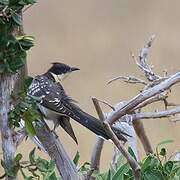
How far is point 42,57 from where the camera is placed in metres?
3.74

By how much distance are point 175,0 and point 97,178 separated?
9.54 ft

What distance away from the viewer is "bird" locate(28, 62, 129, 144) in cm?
149

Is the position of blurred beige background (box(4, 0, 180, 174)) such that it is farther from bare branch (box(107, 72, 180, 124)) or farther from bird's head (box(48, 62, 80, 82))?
bare branch (box(107, 72, 180, 124))

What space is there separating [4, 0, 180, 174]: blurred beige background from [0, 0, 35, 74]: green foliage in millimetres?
2799

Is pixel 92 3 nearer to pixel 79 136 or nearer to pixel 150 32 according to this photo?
pixel 150 32

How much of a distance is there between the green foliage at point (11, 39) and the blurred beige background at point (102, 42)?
2.80 m

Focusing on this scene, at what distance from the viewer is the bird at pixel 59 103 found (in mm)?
1485

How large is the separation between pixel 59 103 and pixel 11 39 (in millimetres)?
979

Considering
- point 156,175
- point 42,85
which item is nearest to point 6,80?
point 156,175

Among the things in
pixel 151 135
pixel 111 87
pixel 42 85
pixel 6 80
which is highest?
pixel 6 80

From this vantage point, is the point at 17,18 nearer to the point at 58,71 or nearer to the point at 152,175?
the point at 152,175

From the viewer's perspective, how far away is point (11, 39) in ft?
2.97

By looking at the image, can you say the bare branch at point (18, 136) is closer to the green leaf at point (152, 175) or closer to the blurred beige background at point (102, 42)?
the green leaf at point (152, 175)

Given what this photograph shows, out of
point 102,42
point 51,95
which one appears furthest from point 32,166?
point 102,42
